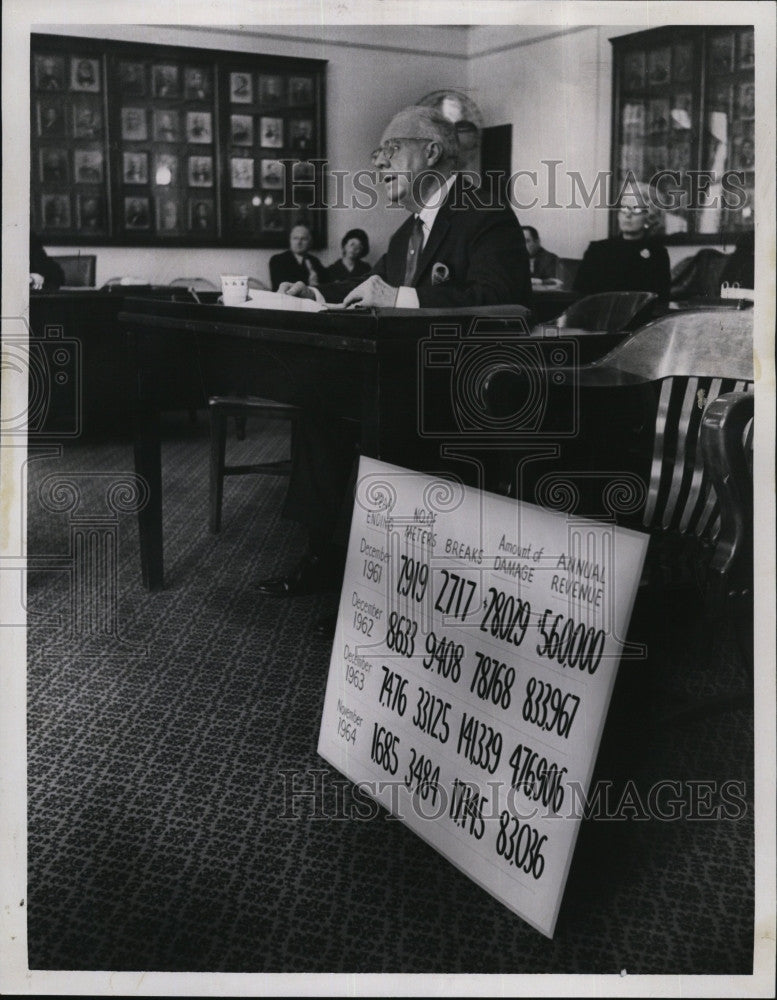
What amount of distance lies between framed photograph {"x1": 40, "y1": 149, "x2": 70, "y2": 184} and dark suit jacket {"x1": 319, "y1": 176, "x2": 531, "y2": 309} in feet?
19.5

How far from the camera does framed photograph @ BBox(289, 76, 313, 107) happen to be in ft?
27.3

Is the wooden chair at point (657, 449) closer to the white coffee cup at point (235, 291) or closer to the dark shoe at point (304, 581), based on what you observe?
the white coffee cup at point (235, 291)

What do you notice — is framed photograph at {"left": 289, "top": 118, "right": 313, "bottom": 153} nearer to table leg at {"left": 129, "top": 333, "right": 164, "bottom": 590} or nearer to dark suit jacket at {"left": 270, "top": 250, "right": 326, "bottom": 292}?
dark suit jacket at {"left": 270, "top": 250, "right": 326, "bottom": 292}

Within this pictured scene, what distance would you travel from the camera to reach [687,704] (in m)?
1.99

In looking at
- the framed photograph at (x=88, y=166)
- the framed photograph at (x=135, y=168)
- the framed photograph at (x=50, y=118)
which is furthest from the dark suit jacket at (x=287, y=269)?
the framed photograph at (x=50, y=118)

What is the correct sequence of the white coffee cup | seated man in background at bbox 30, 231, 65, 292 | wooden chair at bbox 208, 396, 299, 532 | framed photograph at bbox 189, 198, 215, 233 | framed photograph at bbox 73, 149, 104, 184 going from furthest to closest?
framed photograph at bbox 189, 198, 215, 233 < framed photograph at bbox 73, 149, 104, 184 < seated man in background at bbox 30, 231, 65, 292 < wooden chair at bbox 208, 396, 299, 532 < the white coffee cup

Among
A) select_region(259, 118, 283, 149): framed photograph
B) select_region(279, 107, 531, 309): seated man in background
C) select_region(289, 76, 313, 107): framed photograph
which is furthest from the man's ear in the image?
select_region(289, 76, 313, 107): framed photograph

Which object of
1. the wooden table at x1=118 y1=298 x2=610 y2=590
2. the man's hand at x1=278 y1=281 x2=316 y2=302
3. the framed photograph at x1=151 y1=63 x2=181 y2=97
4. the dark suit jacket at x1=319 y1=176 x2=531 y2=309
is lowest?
the wooden table at x1=118 y1=298 x2=610 y2=590

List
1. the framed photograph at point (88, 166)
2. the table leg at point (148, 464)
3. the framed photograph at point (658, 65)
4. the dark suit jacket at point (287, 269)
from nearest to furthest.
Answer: the table leg at point (148, 464)
the framed photograph at point (658, 65)
the dark suit jacket at point (287, 269)
the framed photograph at point (88, 166)

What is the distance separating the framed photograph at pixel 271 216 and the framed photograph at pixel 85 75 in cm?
162

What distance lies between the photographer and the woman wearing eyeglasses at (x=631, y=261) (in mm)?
5680

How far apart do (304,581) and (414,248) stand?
1.02 meters

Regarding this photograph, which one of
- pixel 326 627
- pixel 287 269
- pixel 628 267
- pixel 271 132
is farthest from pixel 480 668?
pixel 271 132

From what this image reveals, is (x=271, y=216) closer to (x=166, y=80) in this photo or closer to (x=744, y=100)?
(x=166, y=80)
